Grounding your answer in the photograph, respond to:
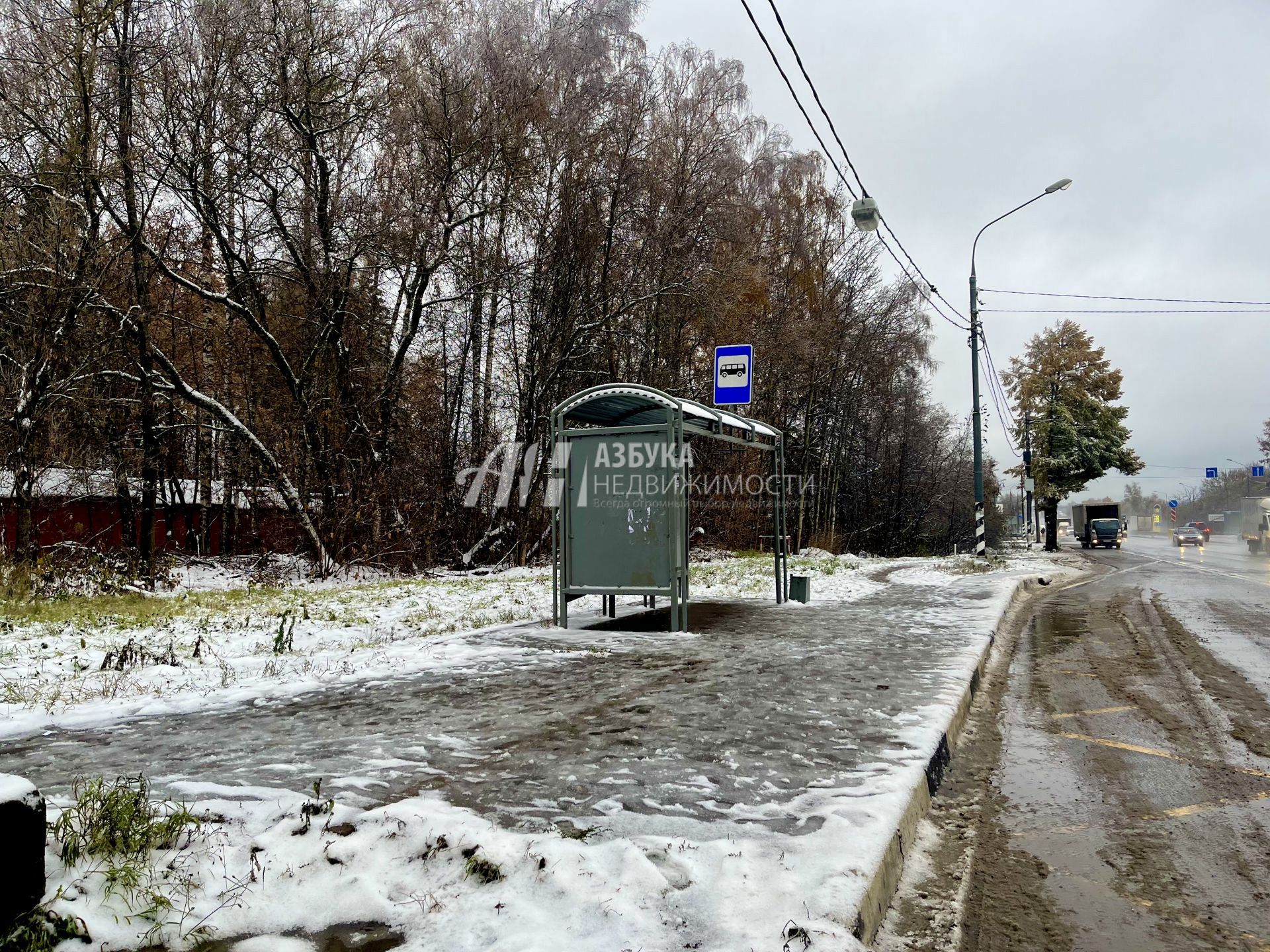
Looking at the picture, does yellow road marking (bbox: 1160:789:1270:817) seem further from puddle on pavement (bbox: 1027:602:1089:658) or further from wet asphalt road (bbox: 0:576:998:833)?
puddle on pavement (bbox: 1027:602:1089:658)

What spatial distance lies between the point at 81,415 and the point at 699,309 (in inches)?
556

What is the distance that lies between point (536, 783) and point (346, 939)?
146 centimetres

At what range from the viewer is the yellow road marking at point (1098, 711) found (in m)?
6.02

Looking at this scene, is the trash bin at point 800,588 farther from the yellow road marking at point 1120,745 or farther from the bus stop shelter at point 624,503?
the yellow road marking at point 1120,745

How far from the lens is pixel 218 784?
3895mm

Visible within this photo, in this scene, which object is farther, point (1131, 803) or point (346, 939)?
point (1131, 803)

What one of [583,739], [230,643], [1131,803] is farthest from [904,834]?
[230,643]

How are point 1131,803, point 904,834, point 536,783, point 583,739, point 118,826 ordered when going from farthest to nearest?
point 583,739 < point 1131,803 < point 536,783 < point 904,834 < point 118,826

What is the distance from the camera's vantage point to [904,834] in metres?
3.50

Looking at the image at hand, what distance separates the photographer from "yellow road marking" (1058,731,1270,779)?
177 inches

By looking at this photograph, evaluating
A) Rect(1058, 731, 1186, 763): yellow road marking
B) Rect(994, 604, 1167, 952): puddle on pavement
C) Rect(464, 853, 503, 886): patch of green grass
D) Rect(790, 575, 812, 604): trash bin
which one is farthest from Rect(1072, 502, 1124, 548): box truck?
Rect(464, 853, 503, 886): patch of green grass

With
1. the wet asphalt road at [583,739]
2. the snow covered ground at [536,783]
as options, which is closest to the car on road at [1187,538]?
the snow covered ground at [536,783]

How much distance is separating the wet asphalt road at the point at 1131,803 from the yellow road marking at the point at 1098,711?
0.01 meters

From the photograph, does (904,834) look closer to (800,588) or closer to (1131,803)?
(1131,803)
